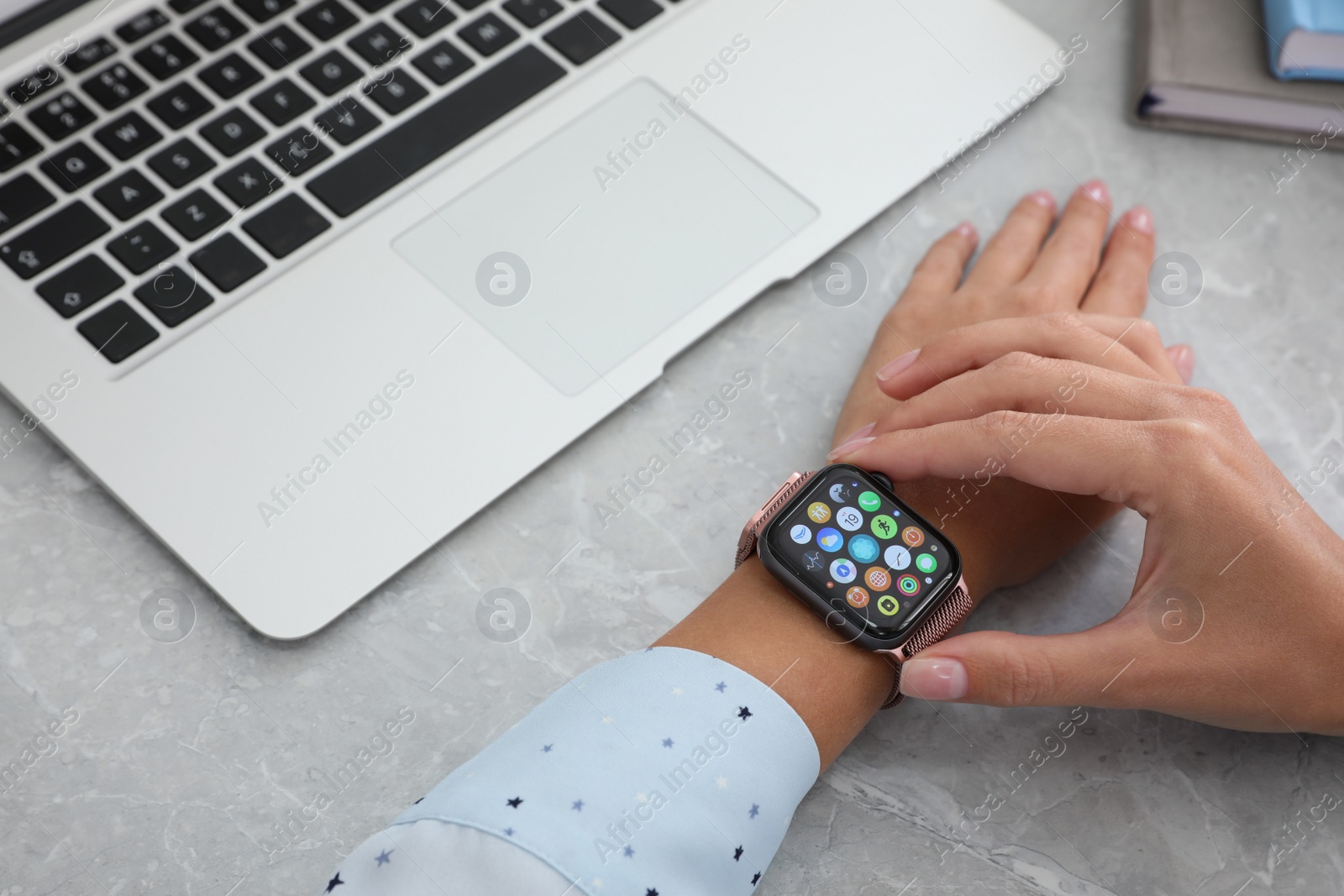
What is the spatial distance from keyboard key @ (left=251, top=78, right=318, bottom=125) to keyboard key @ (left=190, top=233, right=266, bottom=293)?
98mm

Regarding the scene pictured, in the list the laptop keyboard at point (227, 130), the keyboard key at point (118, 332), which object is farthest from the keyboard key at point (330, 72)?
the keyboard key at point (118, 332)

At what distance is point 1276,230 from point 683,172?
487mm

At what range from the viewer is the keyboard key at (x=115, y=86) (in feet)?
2.41

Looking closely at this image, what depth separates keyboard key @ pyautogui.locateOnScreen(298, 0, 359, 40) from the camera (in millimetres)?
782

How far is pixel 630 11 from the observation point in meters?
0.85

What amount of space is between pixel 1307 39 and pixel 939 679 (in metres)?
0.62

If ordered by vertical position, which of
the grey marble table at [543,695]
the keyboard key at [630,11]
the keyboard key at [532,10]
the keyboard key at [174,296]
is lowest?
the grey marble table at [543,695]

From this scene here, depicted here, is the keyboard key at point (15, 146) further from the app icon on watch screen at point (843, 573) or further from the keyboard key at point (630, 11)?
the app icon on watch screen at point (843, 573)

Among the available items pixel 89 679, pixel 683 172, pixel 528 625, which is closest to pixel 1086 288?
pixel 683 172

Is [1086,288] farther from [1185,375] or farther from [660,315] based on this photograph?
[660,315]

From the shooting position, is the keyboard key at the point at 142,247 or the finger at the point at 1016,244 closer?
the keyboard key at the point at 142,247

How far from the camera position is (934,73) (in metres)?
0.86

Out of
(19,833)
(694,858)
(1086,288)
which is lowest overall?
(19,833)

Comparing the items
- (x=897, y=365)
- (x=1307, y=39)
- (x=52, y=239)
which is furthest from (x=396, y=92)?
(x=1307, y=39)
